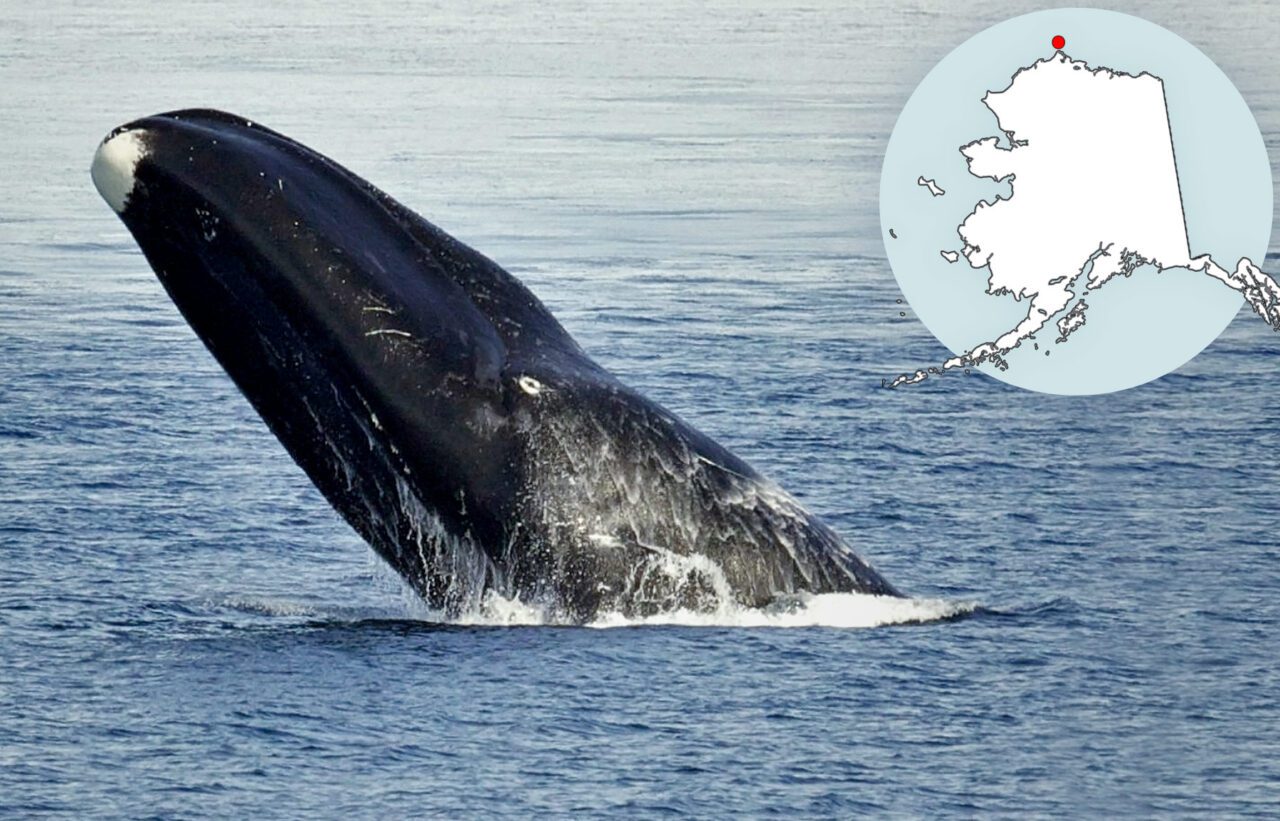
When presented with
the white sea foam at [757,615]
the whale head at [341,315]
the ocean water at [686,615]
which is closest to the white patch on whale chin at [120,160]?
the whale head at [341,315]

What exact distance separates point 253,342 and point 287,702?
2.22m

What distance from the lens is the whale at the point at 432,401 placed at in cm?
1420

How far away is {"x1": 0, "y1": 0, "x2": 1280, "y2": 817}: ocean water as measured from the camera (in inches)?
512

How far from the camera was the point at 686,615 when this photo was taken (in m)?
15.2

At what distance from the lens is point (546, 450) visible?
14.8m

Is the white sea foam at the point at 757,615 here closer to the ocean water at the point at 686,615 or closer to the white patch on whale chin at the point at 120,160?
the ocean water at the point at 686,615

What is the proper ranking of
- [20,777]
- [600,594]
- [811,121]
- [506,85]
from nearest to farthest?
[20,777] < [600,594] < [811,121] < [506,85]

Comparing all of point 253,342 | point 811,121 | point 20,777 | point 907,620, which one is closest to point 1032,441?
point 907,620

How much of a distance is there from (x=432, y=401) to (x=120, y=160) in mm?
2361

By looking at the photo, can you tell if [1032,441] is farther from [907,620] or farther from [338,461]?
[338,461]

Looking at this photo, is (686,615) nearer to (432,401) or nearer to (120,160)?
(432,401)

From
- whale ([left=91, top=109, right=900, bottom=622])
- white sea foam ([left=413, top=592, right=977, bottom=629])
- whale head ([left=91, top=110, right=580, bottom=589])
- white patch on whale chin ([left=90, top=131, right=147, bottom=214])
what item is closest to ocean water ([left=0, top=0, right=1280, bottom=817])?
white sea foam ([left=413, top=592, right=977, bottom=629])

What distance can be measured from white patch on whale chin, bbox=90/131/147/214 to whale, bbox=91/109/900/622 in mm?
12

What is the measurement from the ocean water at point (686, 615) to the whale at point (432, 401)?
40cm
